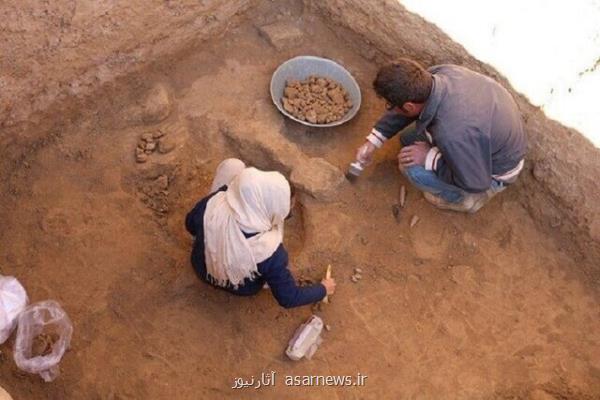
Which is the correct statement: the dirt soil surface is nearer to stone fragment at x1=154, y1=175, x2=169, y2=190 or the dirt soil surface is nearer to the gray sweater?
stone fragment at x1=154, y1=175, x2=169, y2=190

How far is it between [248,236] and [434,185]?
131 cm

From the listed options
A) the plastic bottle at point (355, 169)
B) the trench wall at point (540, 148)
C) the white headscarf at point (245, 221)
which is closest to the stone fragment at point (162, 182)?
the white headscarf at point (245, 221)

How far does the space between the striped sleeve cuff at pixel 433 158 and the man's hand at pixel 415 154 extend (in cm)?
3

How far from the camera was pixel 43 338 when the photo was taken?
2877 millimetres

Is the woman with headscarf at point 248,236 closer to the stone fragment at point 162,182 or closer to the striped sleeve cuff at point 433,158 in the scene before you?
the stone fragment at point 162,182

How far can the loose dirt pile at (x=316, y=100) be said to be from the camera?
390 cm

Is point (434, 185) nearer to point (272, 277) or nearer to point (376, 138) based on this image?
point (376, 138)

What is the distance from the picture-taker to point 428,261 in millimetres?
3523

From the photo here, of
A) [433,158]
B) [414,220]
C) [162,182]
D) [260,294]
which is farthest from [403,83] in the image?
[162,182]

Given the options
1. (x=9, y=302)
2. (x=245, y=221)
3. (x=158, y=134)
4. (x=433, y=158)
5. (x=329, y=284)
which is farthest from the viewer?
(x=158, y=134)

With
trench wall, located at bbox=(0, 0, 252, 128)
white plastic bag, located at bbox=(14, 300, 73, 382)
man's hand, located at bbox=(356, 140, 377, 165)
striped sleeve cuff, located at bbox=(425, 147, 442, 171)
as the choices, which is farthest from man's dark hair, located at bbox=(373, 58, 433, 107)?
white plastic bag, located at bbox=(14, 300, 73, 382)

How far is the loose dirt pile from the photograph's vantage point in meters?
3.90

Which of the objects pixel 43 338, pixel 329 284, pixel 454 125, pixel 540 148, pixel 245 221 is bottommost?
pixel 43 338

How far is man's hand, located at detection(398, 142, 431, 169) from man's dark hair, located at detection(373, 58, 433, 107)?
43 cm
